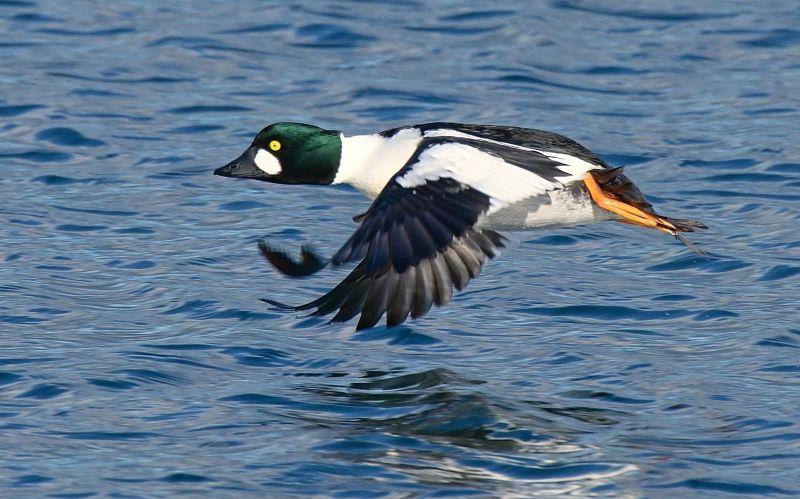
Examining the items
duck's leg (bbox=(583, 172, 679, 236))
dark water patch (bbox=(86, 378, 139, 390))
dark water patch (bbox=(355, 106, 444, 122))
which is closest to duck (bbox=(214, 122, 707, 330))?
duck's leg (bbox=(583, 172, 679, 236))

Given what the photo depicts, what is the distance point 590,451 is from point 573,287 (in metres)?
2.72

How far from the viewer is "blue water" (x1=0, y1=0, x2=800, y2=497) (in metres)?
7.06

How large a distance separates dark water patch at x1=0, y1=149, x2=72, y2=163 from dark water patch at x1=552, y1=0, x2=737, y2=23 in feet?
19.9

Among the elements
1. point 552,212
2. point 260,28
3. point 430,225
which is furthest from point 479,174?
A: point 260,28

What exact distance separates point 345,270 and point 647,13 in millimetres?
7069

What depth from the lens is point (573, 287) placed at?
383 inches

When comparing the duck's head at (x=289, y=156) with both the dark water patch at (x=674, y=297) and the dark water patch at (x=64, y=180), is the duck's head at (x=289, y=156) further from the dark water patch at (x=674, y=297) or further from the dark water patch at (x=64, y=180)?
the dark water patch at (x=64, y=180)

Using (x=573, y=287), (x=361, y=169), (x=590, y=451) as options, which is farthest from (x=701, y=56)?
(x=590, y=451)

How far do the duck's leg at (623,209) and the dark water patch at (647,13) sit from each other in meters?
7.61

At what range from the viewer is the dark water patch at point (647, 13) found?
15.9 metres

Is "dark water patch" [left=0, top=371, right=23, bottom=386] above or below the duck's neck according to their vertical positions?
below

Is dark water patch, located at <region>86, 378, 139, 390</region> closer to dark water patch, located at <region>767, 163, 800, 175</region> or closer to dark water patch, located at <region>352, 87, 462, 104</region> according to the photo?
dark water patch, located at <region>767, 163, 800, 175</region>

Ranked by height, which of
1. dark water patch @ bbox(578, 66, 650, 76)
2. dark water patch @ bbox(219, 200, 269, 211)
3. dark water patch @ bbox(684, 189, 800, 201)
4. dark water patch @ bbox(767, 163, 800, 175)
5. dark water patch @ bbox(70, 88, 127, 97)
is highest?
dark water patch @ bbox(578, 66, 650, 76)

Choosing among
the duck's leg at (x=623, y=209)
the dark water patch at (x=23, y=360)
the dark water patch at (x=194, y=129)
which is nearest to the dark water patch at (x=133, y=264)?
the dark water patch at (x=23, y=360)
